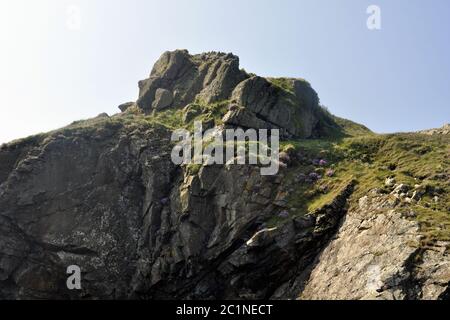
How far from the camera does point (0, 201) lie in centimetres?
4653

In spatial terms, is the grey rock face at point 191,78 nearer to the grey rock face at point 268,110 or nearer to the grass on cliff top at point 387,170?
the grey rock face at point 268,110

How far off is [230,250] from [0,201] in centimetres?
2172

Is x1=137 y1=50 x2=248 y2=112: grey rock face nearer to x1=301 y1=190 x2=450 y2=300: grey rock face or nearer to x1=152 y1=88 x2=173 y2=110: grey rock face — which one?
x1=152 y1=88 x2=173 y2=110: grey rock face

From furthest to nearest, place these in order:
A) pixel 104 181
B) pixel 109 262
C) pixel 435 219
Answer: pixel 104 181 < pixel 109 262 < pixel 435 219

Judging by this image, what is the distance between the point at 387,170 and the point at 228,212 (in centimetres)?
1398

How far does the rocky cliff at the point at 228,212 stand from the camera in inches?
1359

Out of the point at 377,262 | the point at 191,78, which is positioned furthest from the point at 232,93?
the point at 377,262

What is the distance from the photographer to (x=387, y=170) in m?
43.6

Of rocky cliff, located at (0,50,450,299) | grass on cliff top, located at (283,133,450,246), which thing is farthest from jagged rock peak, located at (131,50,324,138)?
grass on cliff top, located at (283,133,450,246)

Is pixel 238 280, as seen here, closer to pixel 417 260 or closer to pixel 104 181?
pixel 417 260

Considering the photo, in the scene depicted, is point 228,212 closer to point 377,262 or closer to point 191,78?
point 377,262

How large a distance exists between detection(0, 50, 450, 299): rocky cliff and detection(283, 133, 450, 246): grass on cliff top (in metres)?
0.16

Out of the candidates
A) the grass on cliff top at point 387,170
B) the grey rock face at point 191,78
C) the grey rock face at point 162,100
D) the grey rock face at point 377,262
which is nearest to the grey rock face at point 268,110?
the grey rock face at point 191,78

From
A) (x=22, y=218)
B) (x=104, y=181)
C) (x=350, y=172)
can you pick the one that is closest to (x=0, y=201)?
(x=22, y=218)
